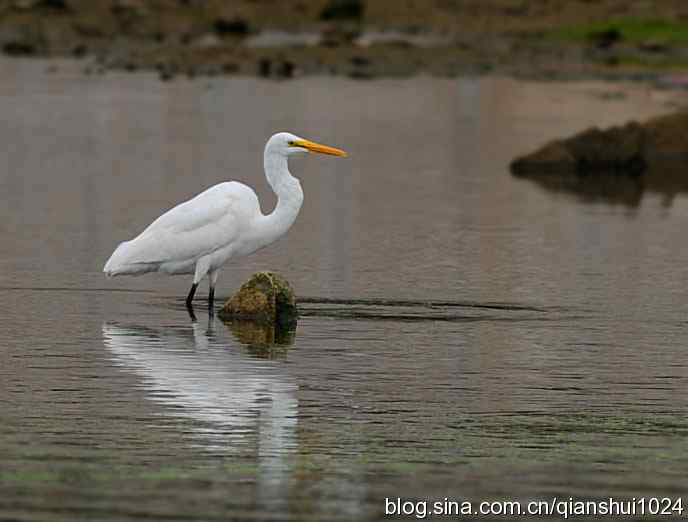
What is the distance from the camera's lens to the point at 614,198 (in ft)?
84.8

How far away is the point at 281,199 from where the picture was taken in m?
15.6

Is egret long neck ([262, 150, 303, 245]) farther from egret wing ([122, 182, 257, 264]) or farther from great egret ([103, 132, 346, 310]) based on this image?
egret wing ([122, 182, 257, 264])

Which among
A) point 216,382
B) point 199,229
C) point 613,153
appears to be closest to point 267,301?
point 199,229

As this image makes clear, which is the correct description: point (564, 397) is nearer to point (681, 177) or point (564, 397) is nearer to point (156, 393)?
point (156, 393)

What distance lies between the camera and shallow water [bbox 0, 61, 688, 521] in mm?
9742

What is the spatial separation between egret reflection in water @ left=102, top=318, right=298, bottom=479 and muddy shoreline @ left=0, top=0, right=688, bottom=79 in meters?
32.3

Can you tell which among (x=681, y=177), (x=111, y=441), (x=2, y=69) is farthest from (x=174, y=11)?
(x=111, y=441)

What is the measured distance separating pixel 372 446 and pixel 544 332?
4.37 m

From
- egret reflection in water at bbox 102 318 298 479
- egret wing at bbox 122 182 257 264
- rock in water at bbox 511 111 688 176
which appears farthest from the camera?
rock in water at bbox 511 111 688 176

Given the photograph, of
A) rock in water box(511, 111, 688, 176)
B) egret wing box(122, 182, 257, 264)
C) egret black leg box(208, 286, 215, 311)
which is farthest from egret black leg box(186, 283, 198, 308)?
rock in water box(511, 111, 688, 176)

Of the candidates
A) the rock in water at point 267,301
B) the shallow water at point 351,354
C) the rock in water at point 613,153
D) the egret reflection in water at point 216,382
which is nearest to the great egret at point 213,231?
the shallow water at point 351,354

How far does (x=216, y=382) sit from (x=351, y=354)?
148 centimetres

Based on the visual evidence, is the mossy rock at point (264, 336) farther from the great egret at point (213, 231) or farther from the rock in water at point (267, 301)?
the great egret at point (213, 231)

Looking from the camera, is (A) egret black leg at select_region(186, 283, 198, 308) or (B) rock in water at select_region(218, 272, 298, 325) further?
(A) egret black leg at select_region(186, 283, 198, 308)
